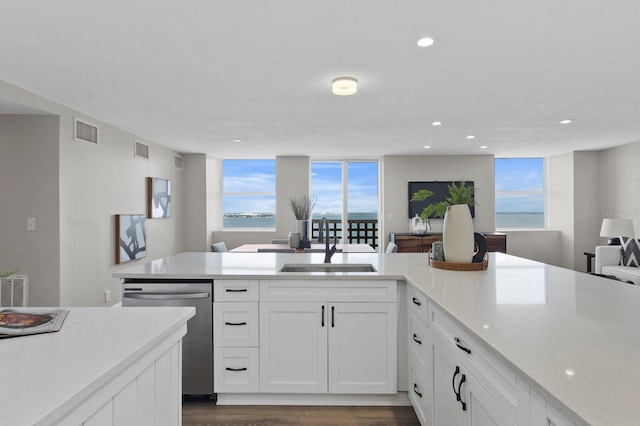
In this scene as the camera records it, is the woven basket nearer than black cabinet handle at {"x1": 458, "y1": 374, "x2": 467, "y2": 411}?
No

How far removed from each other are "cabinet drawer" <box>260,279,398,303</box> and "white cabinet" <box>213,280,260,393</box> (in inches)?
4.3

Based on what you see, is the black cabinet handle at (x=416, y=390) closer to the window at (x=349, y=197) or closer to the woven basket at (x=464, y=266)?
the woven basket at (x=464, y=266)

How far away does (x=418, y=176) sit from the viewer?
7.43m

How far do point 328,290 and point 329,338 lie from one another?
0.98 feet

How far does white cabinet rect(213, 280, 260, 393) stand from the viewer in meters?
2.30

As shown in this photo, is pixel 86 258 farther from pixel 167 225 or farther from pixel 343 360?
pixel 343 360

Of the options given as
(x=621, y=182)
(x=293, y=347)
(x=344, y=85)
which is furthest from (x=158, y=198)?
(x=621, y=182)

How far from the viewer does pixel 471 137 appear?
18.1 feet

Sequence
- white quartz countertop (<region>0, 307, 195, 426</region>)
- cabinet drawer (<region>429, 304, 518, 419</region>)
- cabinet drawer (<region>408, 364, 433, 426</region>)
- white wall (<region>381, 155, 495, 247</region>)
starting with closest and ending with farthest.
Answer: white quartz countertop (<region>0, 307, 195, 426</region>) < cabinet drawer (<region>429, 304, 518, 419</region>) < cabinet drawer (<region>408, 364, 433, 426</region>) < white wall (<region>381, 155, 495, 247</region>)

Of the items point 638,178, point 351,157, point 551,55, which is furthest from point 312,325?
point 638,178

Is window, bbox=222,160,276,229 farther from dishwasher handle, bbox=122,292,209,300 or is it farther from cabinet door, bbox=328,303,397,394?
cabinet door, bbox=328,303,397,394

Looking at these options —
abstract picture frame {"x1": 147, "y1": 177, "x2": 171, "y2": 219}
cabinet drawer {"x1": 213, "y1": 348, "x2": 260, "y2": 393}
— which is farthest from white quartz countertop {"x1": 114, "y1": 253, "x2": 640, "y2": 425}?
abstract picture frame {"x1": 147, "y1": 177, "x2": 171, "y2": 219}

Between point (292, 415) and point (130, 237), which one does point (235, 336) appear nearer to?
point (292, 415)

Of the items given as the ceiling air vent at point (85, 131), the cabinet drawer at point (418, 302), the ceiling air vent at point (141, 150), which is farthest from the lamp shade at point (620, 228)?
the ceiling air vent at point (85, 131)
